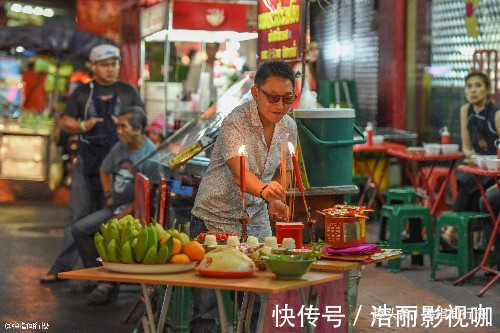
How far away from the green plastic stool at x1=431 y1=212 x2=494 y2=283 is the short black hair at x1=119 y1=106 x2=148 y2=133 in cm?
305

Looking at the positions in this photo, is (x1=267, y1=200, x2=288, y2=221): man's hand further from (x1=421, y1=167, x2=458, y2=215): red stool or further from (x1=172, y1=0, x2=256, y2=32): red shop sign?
(x1=172, y1=0, x2=256, y2=32): red shop sign

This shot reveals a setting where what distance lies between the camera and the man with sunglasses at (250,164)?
5570mm

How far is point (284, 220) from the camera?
18.6 ft

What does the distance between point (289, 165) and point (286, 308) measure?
2.78 feet

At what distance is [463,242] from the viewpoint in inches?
382

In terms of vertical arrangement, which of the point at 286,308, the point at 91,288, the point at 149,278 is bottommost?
the point at 91,288

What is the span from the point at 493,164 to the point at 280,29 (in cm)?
245

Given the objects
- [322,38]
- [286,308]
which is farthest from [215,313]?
[322,38]

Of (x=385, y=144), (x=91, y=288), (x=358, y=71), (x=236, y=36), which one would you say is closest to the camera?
(x=91, y=288)

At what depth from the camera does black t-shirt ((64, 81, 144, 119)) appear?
9875 mm

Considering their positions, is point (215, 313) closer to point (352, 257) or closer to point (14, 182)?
point (352, 257)

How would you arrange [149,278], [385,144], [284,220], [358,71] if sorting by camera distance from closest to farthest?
[149,278], [284,220], [385,144], [358,71]

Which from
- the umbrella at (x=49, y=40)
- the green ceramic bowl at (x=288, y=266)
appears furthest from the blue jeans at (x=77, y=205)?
the umbrella at (x=49, y=40)

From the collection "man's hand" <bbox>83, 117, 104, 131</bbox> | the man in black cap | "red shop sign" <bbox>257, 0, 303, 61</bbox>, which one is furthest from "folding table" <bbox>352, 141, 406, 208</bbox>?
"red shop sign" <bbox>257, 0, 303, 61</bbox>
